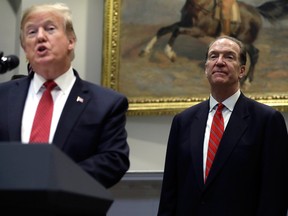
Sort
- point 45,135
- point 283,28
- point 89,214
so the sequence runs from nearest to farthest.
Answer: point 89,214
point 45,135
point 283,28

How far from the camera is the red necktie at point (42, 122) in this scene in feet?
9.27

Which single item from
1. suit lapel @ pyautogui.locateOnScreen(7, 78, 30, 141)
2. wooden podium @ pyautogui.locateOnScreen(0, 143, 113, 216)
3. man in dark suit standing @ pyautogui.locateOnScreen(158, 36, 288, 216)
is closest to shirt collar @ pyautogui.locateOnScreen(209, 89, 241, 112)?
man in dark suit standing @ pyautogui.locateOnScreen(158, 36, 288, 216)

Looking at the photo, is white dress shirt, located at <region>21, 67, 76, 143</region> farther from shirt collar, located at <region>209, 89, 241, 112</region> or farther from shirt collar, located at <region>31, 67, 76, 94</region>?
shirt collar, located at <region>209, 89, 241, 112</region>

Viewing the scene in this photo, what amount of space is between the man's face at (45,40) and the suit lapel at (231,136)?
139 cm

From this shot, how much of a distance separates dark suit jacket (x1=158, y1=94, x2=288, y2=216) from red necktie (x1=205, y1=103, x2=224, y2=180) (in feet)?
0.16

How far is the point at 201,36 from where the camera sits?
609cm

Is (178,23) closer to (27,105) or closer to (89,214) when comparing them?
(27,105)

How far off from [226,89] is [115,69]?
213 cm

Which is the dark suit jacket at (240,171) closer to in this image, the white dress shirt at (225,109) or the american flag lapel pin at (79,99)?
the white dress shirt at (225,109)

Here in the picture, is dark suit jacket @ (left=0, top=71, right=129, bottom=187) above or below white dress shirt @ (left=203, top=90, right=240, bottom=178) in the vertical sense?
above

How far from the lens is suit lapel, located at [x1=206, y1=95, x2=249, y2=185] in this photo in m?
3.98

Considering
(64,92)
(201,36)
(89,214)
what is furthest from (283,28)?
(89,214)

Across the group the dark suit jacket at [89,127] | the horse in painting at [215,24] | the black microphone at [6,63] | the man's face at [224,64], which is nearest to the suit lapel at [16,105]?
the dark suit jacket at [89,127]

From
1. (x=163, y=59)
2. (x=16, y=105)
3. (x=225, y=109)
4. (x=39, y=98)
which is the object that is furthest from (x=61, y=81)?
(x=163, y=59)
